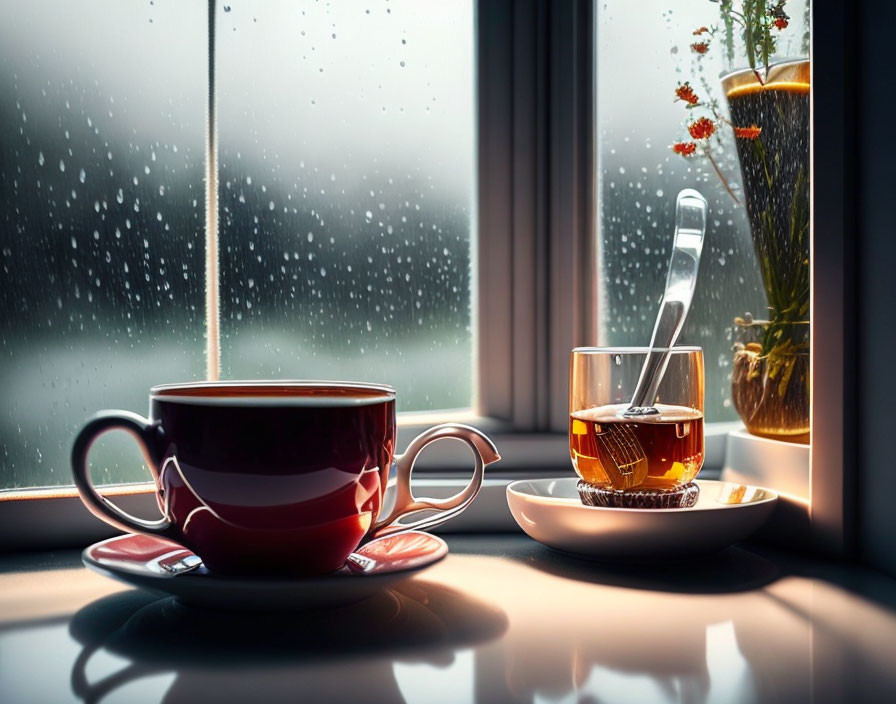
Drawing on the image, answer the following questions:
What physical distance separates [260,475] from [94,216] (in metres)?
0.46

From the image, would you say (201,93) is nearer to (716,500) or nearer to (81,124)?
(81,124)

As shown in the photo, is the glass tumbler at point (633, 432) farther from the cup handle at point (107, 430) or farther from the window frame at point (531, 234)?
the cup handle at point (107, 430)

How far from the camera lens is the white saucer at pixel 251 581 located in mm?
566

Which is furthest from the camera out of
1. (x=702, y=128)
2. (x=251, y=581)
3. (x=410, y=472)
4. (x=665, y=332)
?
(x=702, y=128)

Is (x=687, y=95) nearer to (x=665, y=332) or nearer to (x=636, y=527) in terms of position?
(x=665, y=332)

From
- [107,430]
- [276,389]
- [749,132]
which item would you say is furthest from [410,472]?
[749,132]

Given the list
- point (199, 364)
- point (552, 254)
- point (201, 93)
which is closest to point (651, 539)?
point (552, 254)

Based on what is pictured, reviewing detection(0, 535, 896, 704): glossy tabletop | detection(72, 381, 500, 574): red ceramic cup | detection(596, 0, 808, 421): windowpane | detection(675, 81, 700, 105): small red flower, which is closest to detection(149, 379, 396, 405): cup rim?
detection(72, 381, 500, 574): red ceramic cup

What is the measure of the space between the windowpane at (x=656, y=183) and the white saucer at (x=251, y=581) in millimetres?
486

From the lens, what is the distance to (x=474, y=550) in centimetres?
83

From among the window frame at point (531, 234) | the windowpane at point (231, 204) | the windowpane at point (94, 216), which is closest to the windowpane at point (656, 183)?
the window frame at point (531, 234)

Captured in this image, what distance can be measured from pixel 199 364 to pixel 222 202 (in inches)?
7.1

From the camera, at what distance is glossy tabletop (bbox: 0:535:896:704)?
50cm

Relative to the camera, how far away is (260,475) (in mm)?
582
